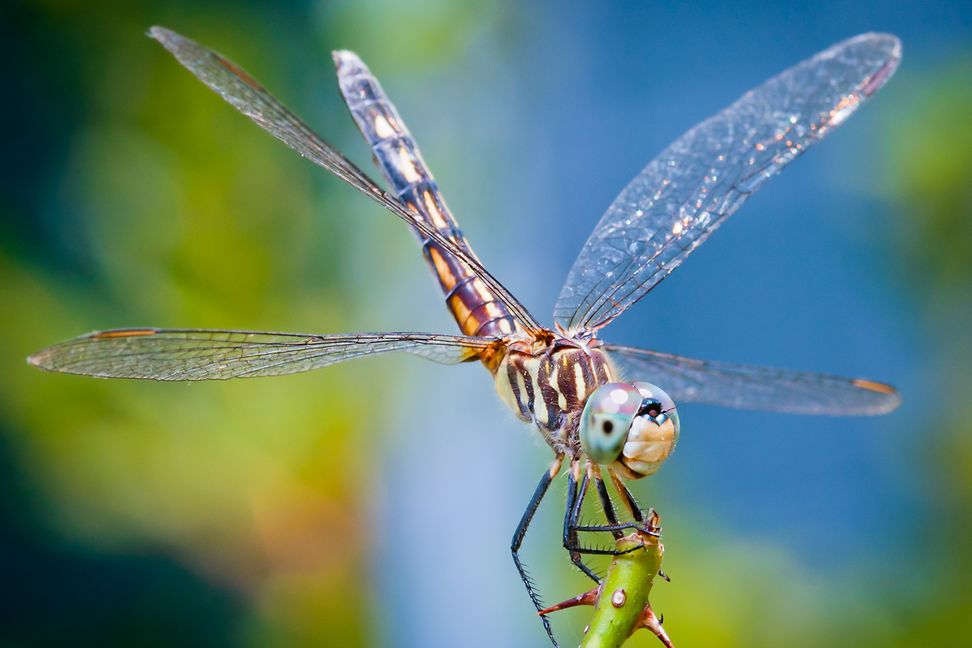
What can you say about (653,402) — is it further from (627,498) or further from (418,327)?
(418,327)

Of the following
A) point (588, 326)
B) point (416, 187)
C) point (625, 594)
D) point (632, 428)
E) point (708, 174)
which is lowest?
point (625, 594)

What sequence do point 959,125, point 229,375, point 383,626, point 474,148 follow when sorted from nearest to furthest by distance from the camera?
1. point 229,375
2. point 959,125
3. point 383,626
4. point 474,148

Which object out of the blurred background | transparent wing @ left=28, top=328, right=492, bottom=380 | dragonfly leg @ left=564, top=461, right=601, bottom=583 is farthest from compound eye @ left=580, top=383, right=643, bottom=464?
the blurred background

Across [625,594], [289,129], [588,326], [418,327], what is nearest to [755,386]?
[588,326]

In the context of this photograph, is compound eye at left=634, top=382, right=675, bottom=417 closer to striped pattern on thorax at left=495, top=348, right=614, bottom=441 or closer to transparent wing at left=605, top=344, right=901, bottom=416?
striped pattern on thorax at left=495, top=348, right=614, bottom=441

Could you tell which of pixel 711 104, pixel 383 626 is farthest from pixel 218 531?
pixel 711 104

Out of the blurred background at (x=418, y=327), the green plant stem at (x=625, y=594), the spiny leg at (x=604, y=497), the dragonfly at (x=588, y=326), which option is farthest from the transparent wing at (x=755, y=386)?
the blurred background at (x=418, y=327)

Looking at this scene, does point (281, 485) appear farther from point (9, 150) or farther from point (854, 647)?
point (854, 647)
